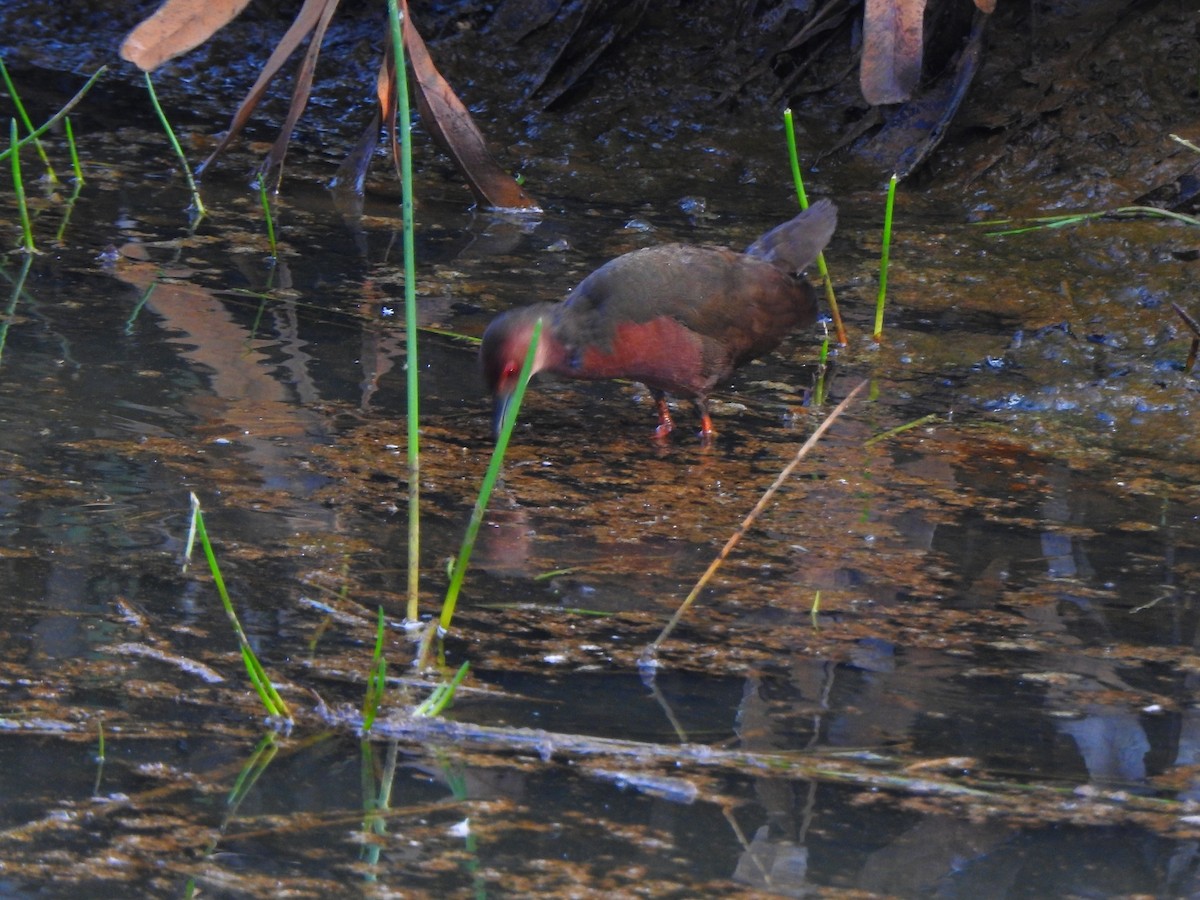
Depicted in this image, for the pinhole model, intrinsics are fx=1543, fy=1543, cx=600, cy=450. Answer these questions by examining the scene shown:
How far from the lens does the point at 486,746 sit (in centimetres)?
239

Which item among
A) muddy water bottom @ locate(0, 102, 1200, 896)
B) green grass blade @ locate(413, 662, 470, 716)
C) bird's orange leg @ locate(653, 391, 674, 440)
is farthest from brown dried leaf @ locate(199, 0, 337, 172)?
green grass blade @ locate(413, 662, 470, 716)

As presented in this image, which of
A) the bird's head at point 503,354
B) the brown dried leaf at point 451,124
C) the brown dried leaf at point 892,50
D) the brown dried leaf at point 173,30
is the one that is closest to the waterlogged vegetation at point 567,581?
the bird's head at point 503,354

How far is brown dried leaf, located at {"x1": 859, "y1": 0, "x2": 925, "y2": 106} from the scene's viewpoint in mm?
5262

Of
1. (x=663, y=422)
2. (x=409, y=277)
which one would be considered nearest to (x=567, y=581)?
(x=409, y=277)

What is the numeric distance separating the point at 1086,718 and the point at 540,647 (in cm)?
97

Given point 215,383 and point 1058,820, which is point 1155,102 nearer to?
point 215,383

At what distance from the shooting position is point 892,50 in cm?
534

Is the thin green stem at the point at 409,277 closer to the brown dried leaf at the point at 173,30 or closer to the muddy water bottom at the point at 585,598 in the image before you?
the muddy water bottom at the point at 585,598

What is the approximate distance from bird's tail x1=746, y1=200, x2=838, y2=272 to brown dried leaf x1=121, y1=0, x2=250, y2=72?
2167mm

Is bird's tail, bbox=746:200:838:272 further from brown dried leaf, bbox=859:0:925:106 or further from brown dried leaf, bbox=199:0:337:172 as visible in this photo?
brown dried leaf, bbox=199:0:337:172

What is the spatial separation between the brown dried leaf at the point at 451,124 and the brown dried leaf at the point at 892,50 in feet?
5.66

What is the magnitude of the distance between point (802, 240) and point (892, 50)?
0.96 meters

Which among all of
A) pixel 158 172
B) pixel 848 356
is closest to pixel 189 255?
pixel 158 172

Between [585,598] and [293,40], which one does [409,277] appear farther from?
[293,40]
